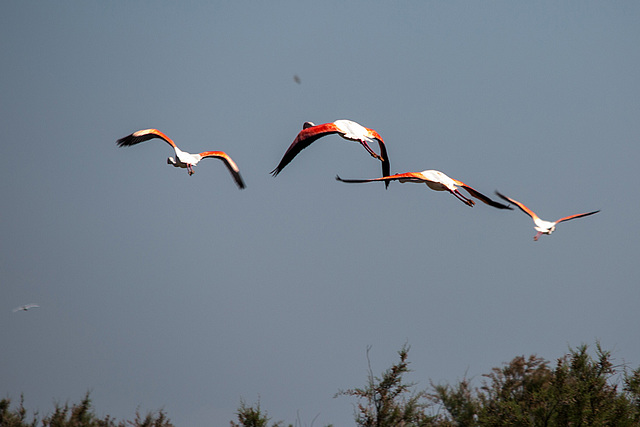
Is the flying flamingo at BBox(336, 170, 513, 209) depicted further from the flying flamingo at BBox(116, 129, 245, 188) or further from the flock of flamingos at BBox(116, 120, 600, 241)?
the flying flamingo at BBox(116, 129, 245, 188)

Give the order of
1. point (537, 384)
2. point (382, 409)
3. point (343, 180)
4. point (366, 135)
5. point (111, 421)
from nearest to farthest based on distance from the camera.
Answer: point (343, 180), point (366, 135), point (382, 409), point (537, 384), point (111, 421)

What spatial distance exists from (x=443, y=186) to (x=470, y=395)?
12.4 m

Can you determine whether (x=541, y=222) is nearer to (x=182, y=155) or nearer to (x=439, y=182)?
(x=439, y=182)

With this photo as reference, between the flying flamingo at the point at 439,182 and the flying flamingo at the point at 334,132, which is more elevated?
the flying flamingo at the point at 334,132

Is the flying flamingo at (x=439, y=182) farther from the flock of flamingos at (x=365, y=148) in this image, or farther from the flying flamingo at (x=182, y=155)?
the flying flamingo at (x=182, y=155)

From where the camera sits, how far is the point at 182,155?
12.9 metres

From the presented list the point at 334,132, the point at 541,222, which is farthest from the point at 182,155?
the point at 541,222

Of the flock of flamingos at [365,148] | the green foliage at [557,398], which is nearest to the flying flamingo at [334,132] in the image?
the flock of flamingos at [365,148]

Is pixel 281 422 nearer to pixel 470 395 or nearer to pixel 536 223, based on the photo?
pixel 470 395

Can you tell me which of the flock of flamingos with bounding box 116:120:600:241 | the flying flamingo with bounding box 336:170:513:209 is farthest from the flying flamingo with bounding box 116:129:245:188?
the flying flamingo with bounding box 336:170:513:209

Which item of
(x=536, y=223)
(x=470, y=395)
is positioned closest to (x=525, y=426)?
(x=470, y=395)

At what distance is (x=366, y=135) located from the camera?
12.1 m

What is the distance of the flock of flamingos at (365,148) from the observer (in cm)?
1096

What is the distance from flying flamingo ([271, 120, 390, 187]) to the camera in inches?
472
